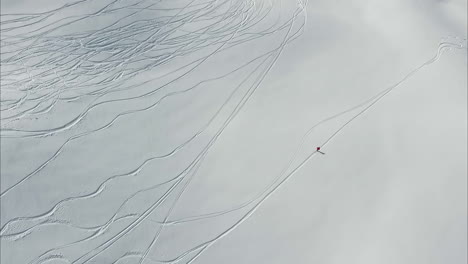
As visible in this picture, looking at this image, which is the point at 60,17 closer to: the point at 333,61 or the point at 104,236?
the point at 104,236

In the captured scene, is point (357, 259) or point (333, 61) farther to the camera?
point (333, 61)

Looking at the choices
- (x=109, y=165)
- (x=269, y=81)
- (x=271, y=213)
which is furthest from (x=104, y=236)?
(x=269, y=81)

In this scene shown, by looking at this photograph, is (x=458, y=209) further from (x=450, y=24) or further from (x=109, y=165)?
(x=109, y=165)

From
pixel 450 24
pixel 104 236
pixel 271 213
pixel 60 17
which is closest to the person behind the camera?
pixel 104 236

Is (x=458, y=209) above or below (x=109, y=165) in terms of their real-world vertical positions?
below

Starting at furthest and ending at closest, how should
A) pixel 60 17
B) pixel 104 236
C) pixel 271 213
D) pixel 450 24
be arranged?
pixel 450 24
pixel 60 17
pixel 271 213
pixel 104 236

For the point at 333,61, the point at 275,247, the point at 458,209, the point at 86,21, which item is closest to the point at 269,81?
the point at 333,61

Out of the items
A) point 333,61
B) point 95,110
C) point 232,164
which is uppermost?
point 333,61
